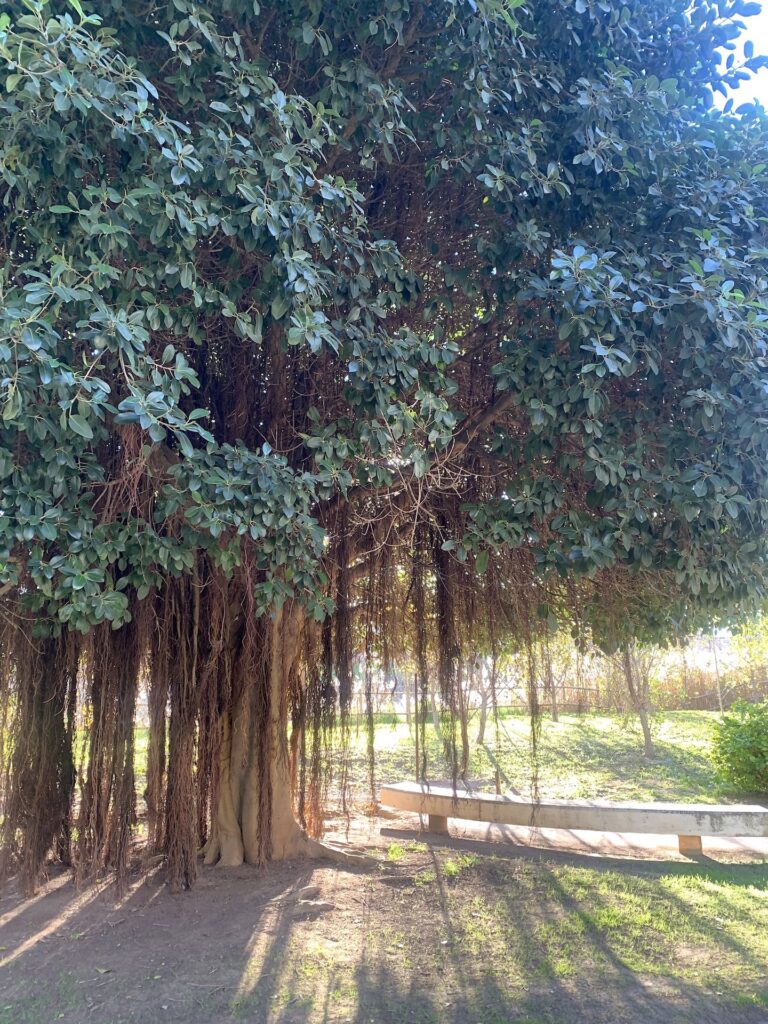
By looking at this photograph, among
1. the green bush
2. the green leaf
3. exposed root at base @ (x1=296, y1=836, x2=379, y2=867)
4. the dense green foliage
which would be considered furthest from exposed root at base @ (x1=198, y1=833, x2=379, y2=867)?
the green bush

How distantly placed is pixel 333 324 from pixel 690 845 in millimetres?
5413

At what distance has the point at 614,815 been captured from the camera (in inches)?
227

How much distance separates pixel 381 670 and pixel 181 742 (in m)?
1.64

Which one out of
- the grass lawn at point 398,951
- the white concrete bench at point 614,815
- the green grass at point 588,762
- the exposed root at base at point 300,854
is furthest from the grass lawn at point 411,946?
the green grass at point 588,762

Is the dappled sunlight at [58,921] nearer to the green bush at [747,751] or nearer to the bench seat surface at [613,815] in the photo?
the bench seat surface at [613,815]

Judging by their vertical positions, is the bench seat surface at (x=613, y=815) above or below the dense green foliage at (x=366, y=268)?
below

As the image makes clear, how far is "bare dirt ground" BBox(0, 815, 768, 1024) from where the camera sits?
Answer: 10.8ft

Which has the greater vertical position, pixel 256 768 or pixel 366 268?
pixel 366 268

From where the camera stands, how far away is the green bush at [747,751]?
7445 millimetres

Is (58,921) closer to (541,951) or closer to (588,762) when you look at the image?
(541,951)

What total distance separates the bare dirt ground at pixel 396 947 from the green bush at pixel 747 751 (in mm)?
2237

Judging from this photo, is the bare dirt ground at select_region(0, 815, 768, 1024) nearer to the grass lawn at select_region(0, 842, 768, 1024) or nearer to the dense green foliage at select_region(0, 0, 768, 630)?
the grass lawn at select_region(0, 842, 768, 1024)

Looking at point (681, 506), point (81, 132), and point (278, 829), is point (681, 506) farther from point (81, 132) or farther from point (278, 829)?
point (278, 829)

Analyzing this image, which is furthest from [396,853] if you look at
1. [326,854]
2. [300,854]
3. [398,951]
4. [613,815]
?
[398,951]
